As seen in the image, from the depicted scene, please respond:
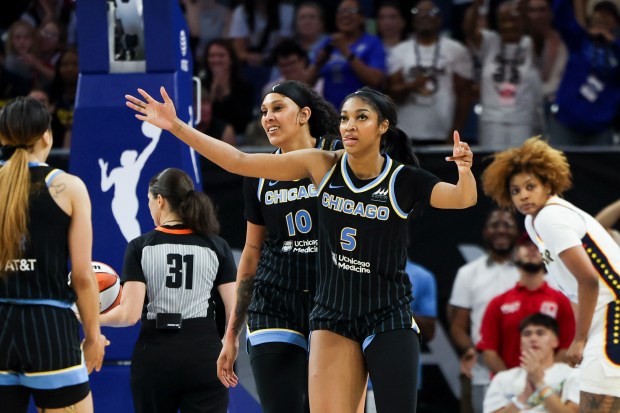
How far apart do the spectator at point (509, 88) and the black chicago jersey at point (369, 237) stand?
467cm

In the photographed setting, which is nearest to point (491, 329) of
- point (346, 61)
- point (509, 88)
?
point (509, 88)

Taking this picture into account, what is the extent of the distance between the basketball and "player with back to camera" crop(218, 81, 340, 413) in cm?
94

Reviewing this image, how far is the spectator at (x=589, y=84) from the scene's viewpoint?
920cm

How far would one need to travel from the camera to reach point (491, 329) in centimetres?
838

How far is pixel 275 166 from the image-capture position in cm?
482

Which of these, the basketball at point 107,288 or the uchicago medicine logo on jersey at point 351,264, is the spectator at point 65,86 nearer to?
the basketball at point 107,288

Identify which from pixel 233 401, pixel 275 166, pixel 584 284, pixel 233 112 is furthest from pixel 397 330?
pixel 233 112

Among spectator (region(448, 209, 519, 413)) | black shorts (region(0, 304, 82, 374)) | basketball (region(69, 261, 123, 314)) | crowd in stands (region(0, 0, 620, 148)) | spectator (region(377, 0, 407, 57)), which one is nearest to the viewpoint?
black shorts (region(0, 304, 82, 374))

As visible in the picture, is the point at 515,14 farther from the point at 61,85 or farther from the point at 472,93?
the point at 61,85

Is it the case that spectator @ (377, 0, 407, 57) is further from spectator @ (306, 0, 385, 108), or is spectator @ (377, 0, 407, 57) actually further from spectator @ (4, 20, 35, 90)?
spectator @ (4, 20, 35, 90)

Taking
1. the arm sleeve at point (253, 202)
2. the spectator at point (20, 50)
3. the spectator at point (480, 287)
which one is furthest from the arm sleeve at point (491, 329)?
the spectator at point (20, 50)

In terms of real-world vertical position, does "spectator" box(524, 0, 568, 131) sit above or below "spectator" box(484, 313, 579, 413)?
above

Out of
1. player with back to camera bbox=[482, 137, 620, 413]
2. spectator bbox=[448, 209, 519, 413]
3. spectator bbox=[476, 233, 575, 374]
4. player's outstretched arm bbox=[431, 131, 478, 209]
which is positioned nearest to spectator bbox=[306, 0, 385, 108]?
spectator bbox=[448, 209, 519, 413]

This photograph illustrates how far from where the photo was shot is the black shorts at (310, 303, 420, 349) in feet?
15.5
